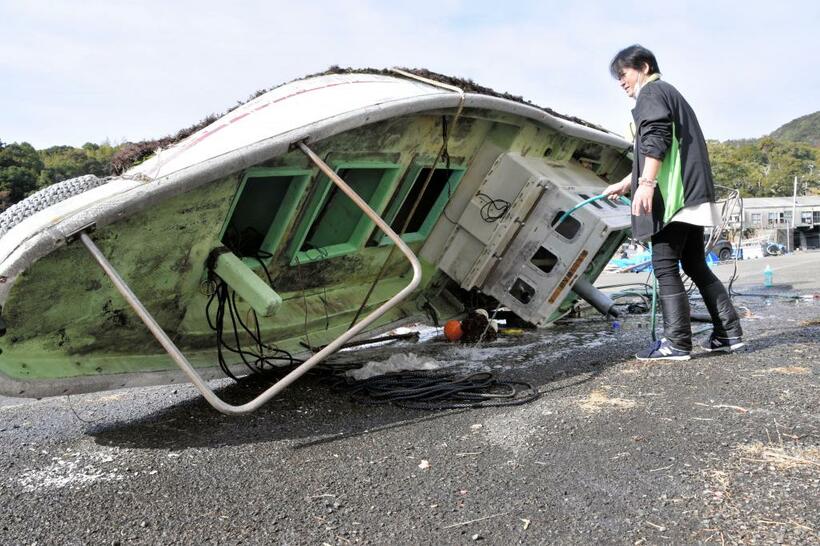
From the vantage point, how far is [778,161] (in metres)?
111

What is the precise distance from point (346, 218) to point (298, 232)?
53cm

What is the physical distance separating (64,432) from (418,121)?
283 centimetres

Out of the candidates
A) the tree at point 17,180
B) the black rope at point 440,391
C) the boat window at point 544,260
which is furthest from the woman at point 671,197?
the tree at point 17,180

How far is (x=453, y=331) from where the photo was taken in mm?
5691

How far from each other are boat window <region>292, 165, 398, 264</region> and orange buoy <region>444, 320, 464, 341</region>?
1.36 m

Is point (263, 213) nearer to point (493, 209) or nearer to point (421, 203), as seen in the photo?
point (421, 203)

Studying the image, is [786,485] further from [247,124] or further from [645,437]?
[247,124]

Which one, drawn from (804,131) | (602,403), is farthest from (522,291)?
(804,131)

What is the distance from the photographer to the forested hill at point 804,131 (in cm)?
18450

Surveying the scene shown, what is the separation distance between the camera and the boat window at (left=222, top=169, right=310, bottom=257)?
3.96 metres

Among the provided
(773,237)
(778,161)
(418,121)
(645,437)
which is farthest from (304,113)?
(778,161)

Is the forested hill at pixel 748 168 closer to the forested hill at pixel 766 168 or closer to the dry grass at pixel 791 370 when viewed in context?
the forested hill at pixel 766 168

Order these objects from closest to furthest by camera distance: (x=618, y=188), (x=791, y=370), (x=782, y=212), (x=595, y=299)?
(x=791, y=370) → (x=618, y=188) → (x=595, y=299) → (x=782, y=212)

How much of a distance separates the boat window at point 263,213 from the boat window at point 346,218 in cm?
33
